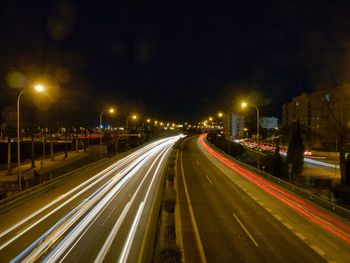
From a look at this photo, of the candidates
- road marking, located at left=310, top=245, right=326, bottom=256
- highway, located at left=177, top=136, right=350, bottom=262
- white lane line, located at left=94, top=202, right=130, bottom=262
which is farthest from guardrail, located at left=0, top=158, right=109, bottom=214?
road marking, located at left=310, top=245, right=326, bottom=256

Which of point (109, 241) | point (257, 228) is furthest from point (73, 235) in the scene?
point (257, 228)

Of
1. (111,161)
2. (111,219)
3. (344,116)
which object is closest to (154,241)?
(111,219)

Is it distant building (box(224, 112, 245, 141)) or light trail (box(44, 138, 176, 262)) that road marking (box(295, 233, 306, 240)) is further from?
distant building (box(224, 112, 245, 141))

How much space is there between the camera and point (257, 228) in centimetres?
1573

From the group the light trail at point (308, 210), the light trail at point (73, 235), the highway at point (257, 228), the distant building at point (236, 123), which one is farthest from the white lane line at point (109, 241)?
the distant building at point (236, 123)

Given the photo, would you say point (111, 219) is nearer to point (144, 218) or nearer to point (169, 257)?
point (144, 218)

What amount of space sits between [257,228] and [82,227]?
892 centimetres

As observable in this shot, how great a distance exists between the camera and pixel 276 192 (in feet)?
81.2

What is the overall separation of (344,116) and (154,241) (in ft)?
94.1

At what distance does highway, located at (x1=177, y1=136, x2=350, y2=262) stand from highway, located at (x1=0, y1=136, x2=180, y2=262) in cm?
259

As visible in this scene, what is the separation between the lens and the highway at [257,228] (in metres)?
12.4

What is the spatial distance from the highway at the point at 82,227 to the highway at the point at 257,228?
259 centimetres

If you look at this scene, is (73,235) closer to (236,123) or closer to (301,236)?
(301,236)

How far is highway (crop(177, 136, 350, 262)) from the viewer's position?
12.4 m
